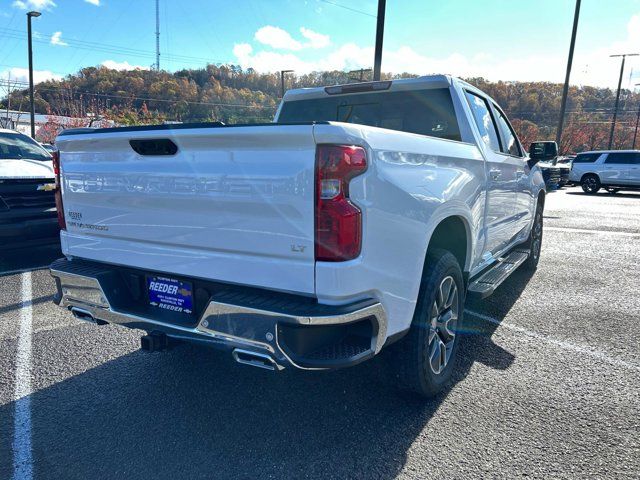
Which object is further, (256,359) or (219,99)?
(219,99)

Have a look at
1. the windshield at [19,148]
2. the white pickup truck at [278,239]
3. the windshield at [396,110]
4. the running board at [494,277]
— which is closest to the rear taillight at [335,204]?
the white pickup truck at [278,239]

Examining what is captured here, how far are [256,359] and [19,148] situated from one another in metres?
7.20

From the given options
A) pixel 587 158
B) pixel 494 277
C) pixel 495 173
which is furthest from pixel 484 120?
pixel 587 158

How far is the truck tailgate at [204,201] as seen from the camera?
2137 mm

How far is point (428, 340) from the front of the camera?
2.82 meters

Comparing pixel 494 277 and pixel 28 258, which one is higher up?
pixel 494 277

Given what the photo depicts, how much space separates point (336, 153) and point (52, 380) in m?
2.63

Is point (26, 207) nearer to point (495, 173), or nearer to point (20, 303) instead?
point (20, 303)

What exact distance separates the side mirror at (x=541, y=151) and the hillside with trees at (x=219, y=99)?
2423 centimetres

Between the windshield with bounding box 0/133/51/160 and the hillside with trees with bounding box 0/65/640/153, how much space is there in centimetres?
2203

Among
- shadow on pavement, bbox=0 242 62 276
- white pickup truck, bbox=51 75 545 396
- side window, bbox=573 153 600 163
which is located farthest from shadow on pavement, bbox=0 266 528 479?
side window, bbox=573 153 600 163

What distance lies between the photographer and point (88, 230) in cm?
297

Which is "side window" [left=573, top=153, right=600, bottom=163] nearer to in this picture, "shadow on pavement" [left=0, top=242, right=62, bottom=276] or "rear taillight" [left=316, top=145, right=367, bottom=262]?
"shadow on pavement" [left=0, top=242, right=62, bottom=276]

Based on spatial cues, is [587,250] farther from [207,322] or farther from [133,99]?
[133,99]
